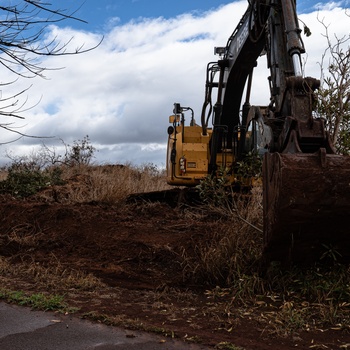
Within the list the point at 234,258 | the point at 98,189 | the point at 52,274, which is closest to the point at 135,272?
the point at 52,274

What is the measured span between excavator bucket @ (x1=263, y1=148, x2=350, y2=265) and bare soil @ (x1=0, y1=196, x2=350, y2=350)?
79 centimetres

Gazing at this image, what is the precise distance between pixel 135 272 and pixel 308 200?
9.05 feet

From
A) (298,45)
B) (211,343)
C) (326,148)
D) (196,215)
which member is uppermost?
(298,45)

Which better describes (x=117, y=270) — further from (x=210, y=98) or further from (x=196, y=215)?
(x=210, y=98)

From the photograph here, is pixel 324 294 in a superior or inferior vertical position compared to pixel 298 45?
inferior

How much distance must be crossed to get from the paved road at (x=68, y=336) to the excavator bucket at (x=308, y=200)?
1662 millimetres

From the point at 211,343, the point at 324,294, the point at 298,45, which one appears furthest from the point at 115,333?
the point at 298,45

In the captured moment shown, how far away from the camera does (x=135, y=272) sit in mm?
7203

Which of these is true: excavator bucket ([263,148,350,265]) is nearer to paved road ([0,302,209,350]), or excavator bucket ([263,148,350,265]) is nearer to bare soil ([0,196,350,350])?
bare soil ([0,196,350,350])

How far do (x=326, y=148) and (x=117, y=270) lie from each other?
9.92ft

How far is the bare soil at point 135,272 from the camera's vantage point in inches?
186

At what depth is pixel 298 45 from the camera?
6676mm

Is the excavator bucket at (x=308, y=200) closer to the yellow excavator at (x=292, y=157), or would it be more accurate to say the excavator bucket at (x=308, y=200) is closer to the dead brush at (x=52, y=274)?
the yellow excavator at (x=292, y=157)

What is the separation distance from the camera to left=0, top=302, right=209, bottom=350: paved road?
4.37m
